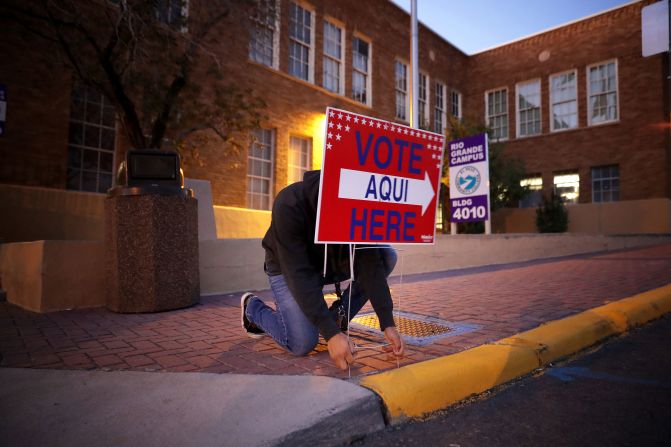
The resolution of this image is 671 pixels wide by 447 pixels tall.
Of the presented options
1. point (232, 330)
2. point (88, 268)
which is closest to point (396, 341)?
point (232, 330)

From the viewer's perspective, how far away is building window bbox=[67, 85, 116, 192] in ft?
27.5

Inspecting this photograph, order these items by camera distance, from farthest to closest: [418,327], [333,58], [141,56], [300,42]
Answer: [333,58] → [300,42] → [141,56] → [418,327]

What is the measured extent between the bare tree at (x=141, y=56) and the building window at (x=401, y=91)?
8.79m

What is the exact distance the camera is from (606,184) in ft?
53.8

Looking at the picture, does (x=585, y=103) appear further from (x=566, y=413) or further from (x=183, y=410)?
(x=183, y=410)

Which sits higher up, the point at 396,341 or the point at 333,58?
the point at 333,58

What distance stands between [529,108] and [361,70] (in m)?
9.00

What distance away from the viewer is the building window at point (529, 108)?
18562 millimetres

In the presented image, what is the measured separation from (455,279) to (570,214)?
12261 millimetres

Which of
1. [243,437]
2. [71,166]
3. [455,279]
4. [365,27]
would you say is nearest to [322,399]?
→ [243,437]

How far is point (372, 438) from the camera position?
1838 millimetres

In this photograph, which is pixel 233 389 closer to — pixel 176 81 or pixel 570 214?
pixel 176 81

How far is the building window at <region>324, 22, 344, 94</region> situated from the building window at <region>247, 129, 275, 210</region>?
10.6 ft

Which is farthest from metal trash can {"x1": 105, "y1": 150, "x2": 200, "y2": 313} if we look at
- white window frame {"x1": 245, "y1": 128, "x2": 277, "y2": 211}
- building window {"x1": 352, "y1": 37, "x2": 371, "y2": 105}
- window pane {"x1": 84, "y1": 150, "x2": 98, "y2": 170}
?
building window {"x1": 352, "y1": 37, "x2": 371, "y2": 105}
